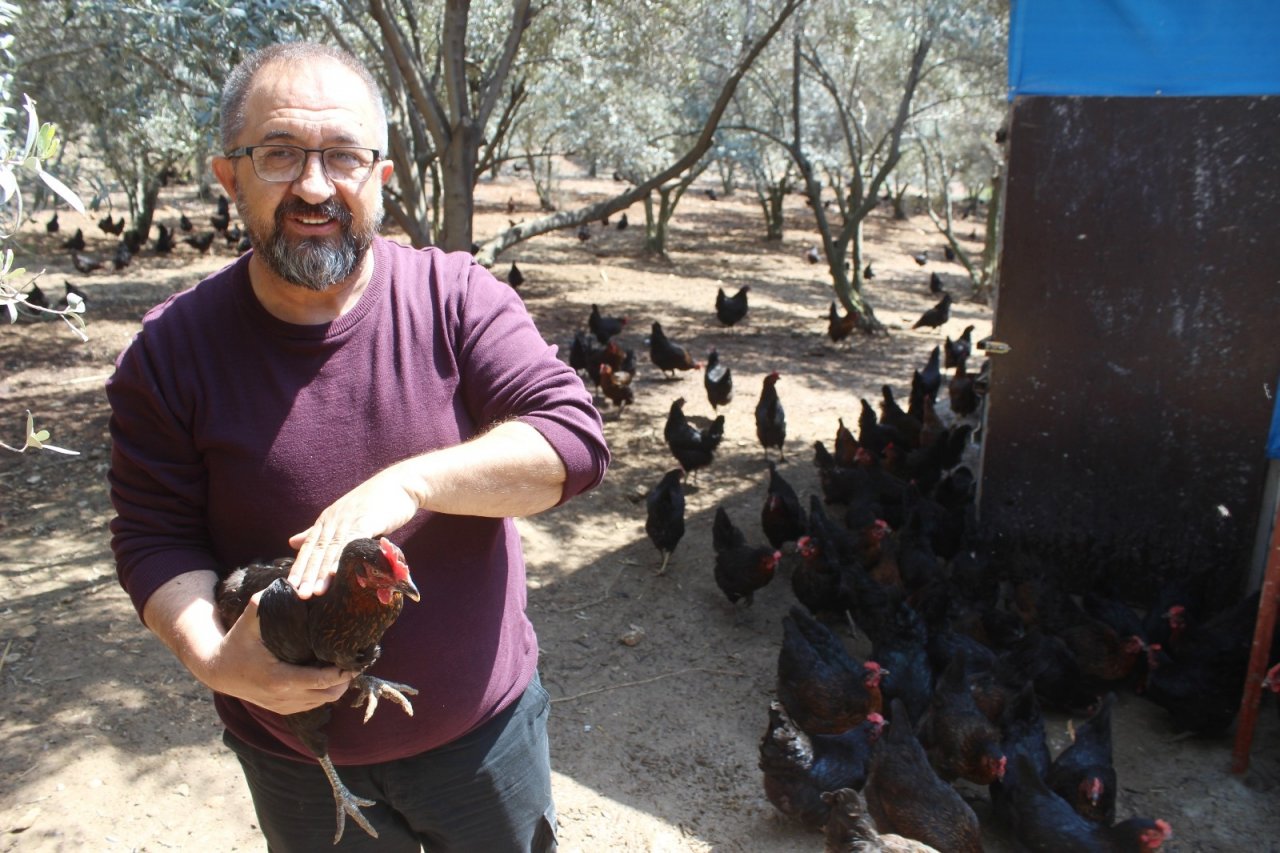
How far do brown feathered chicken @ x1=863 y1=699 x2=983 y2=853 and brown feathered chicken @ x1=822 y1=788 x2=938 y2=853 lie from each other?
332 mm

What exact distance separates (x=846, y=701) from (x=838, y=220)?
76.8 feet

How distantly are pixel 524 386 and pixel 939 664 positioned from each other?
11.5 ft

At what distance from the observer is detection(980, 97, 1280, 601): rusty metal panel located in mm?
4906

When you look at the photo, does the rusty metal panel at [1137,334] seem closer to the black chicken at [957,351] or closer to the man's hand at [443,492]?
the black chicken at [957,351]

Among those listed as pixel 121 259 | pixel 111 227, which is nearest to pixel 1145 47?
pixel 121 259

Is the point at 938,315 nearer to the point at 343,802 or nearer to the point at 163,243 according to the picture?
the point at 343,802

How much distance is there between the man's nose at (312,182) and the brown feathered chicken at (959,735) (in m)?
3.26

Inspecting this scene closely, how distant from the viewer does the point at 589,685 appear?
4.83m

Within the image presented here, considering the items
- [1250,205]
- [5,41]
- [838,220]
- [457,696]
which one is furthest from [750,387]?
[838,220]

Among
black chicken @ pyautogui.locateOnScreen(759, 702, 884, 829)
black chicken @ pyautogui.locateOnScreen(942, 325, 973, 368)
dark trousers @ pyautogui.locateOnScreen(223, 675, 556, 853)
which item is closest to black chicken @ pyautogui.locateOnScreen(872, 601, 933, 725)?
black chicken @ pyautogui.locateOnScreen(759, 702, 884, 829)

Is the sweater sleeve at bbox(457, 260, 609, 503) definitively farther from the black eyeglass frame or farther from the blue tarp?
the blue tarp

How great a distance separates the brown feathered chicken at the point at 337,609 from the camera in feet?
5.26

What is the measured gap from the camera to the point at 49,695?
4410mm

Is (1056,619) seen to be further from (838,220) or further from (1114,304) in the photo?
(838,220)
